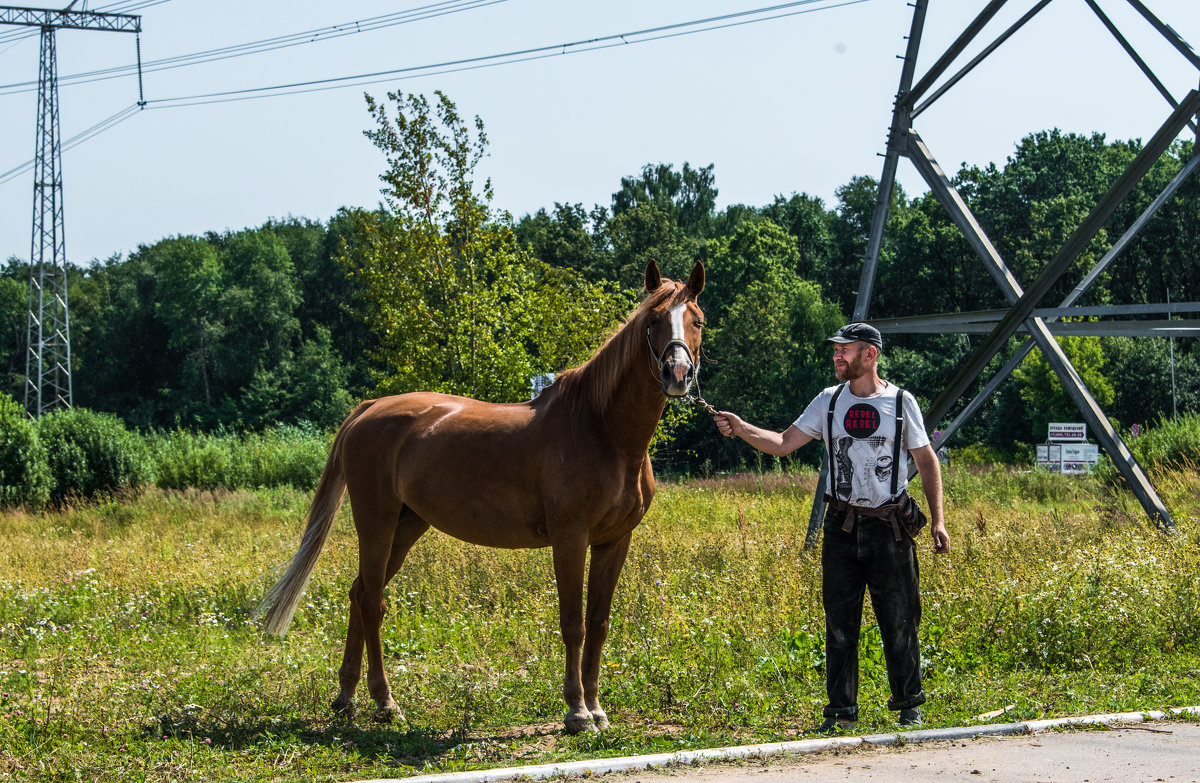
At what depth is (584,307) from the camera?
18469mm

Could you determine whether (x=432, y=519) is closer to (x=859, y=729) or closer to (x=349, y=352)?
(x=859, y=729)

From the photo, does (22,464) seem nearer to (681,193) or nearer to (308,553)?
(308,553)

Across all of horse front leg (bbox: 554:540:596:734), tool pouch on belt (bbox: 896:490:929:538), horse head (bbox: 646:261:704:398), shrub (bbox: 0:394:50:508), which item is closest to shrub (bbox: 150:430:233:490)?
shrub (bbox: 0:394:50:508)

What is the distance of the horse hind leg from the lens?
6242mm

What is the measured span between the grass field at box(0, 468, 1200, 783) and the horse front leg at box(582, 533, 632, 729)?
0.28m

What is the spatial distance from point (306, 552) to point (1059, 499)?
16408 mm

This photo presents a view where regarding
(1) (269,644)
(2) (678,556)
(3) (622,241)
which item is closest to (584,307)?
(2) (678,556)

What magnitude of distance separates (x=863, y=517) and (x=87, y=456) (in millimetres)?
23346

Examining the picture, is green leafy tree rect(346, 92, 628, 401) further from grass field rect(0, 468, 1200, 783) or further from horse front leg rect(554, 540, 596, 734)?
horse front leg rect(554, 540, 596, 734)

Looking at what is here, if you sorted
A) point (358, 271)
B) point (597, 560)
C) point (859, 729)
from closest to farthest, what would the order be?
point (859, 729) < point (597, 560) < point (358, 271)

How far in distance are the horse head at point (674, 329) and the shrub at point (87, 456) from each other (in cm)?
2146

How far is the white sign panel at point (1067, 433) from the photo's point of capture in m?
27.4

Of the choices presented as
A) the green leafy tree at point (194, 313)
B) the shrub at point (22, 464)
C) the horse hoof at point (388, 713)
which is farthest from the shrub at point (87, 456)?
the green leafy tree at point (194, 313)

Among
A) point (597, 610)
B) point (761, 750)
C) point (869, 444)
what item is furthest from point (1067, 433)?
point (761, 750)
